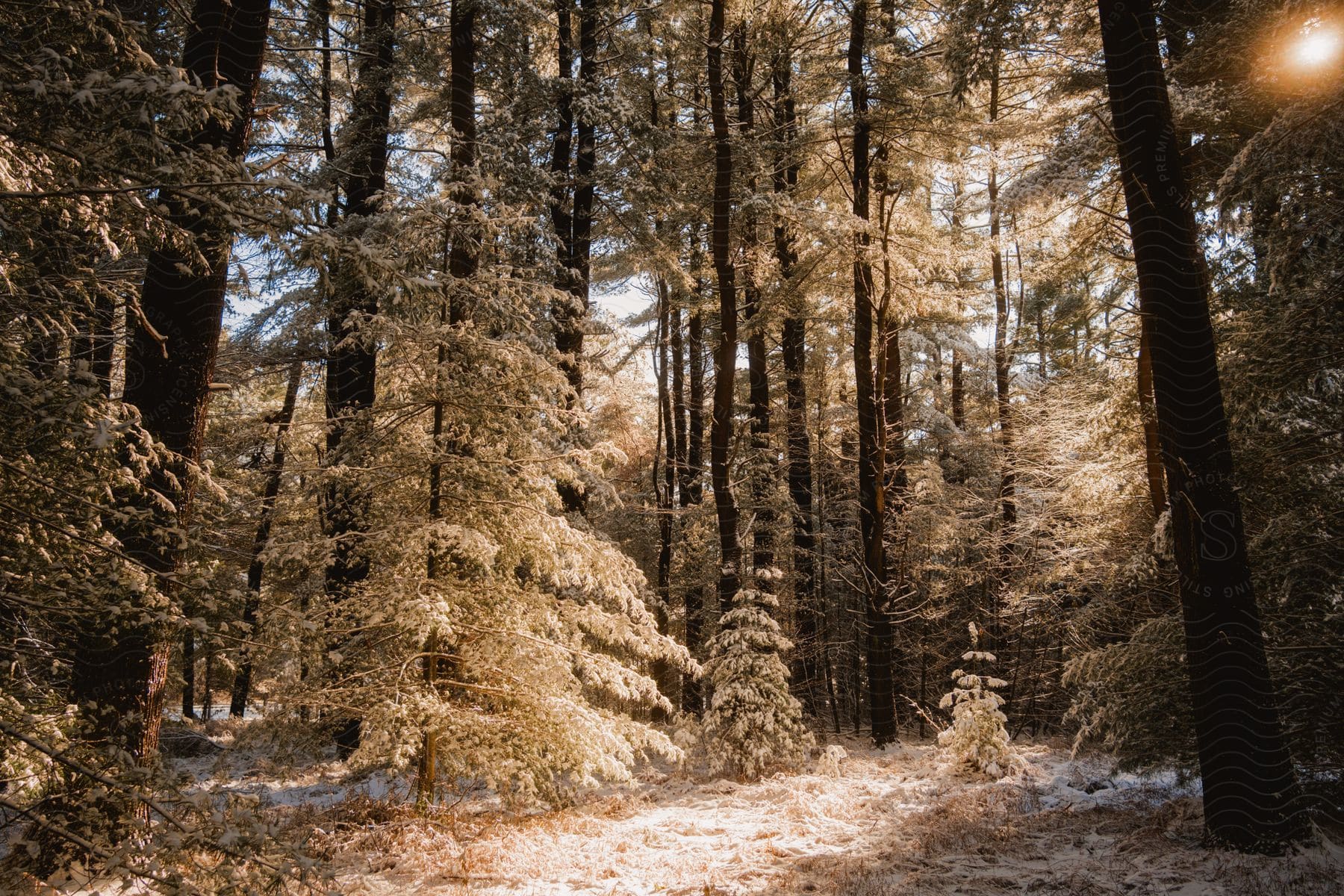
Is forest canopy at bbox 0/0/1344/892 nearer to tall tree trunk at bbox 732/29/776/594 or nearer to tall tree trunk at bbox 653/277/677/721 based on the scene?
tall tree trunk at bbox 732/29/776/594

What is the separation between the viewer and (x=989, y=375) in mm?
20344

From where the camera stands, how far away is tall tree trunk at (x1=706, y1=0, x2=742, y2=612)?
37.0ft

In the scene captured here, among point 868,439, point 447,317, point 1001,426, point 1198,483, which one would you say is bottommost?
point 1198,483

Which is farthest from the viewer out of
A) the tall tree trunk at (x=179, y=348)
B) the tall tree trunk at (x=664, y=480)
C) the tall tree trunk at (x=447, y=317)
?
the tall tree trunk at (x=664, y=480)

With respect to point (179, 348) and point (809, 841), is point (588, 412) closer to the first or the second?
point (179, 348)

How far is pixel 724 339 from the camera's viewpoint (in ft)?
38.5

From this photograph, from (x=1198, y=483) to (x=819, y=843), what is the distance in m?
4.77

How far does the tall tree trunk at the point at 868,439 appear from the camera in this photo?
1166cm

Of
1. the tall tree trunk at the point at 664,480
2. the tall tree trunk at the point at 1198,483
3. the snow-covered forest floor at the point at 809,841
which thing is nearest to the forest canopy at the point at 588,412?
the tall tree trunk at the point at 1198,483

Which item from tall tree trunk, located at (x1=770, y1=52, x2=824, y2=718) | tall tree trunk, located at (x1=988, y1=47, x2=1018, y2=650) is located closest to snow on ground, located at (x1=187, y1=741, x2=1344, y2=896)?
tall tree trunk, located at (x1=770, y1=52, x2=824, y2=718)

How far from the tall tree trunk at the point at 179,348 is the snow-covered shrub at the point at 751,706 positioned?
682cm

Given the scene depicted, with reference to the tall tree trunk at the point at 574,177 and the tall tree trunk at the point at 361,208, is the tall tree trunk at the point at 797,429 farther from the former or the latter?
the tall tree trunk at the point at 361,208

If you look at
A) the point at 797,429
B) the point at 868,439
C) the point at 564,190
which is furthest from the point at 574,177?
the point at 797,429

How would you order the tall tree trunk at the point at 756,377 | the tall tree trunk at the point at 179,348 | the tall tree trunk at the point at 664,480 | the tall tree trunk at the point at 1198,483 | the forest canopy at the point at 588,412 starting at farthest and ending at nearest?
the tall tree trunk at the point at 664,480 → the tall tree trunk at the point at 756,377 → the tall tree trunk at the point at 1198,483 → the tall tree trunk at the point at 179,348 → the forest canopy at the point at 588,412
